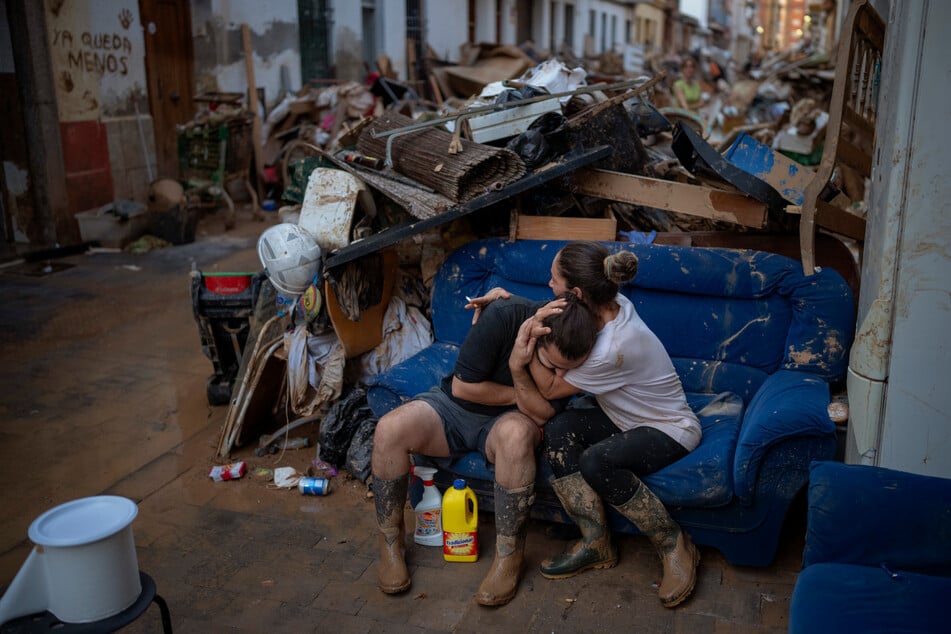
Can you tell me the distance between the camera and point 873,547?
2.59 meters

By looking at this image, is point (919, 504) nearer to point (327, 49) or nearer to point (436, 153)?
point (436, 153)

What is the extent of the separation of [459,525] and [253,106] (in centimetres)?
979

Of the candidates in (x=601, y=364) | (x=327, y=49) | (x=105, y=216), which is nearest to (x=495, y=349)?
(x=601, y=364)

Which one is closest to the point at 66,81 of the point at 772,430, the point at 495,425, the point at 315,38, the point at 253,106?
the point at 253,106

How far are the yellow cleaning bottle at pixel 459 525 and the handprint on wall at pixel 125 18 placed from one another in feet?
29.1

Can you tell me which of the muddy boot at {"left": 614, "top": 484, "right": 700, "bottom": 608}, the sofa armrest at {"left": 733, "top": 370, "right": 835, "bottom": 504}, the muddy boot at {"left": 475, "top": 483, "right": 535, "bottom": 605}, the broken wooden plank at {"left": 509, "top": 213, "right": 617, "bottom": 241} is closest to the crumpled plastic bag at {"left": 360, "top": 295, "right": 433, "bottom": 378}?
the broken wooden plank at {"left": 509, "top": 213, "right": 617, "bottom": 241}

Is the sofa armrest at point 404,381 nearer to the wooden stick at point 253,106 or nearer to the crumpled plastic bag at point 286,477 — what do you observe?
the crumpled plastic bag at point 286,477

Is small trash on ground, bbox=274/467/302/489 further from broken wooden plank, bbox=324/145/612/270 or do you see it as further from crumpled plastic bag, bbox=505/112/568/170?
crumpled plastic bag, bbox=505/112/568/170

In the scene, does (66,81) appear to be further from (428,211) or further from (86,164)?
(428,211)

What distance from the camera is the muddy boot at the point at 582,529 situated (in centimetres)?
349

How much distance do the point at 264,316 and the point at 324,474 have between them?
1107mm

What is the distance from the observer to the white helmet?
15.1 feet

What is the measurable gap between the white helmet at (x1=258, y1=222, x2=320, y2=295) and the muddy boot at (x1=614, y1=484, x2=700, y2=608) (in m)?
2.21

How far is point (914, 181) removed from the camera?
9.78 feet
